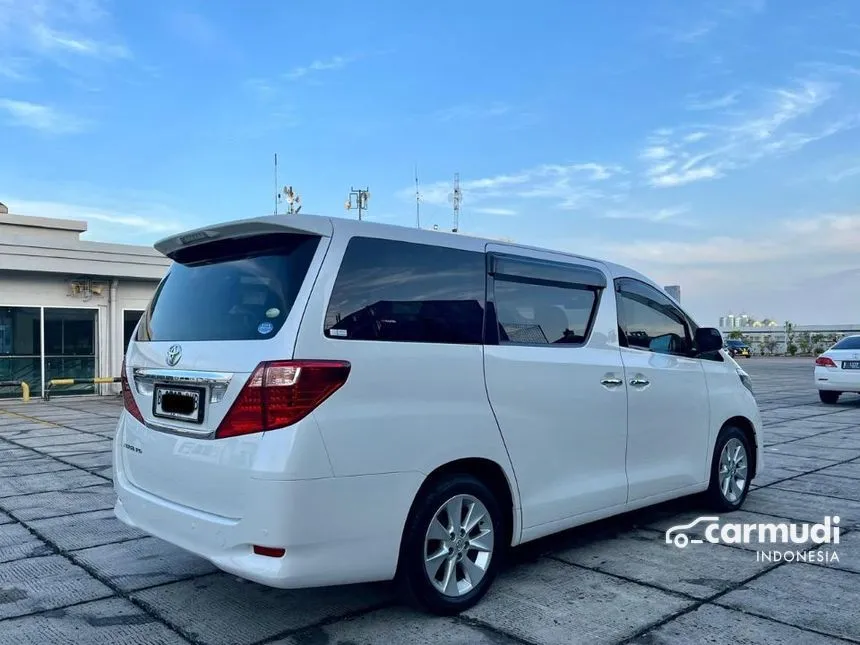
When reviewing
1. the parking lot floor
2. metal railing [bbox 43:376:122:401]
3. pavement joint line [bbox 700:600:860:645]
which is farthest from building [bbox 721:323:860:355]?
pavement joint line [bbox 700:600:860:645]

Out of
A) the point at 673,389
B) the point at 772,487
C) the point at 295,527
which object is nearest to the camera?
the point at 295,527

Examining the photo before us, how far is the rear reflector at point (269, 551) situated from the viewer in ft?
10.5

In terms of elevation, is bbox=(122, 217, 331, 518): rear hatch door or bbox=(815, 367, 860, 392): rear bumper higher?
bbox=(122, 217, 331, 518): rear hatch door

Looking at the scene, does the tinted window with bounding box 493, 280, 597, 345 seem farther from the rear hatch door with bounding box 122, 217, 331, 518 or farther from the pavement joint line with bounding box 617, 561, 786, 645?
the pavement joint line with bounding box 617, 561, 786, 645

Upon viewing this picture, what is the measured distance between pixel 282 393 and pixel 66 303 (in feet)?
55.9

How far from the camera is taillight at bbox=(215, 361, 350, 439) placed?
10.6 ft

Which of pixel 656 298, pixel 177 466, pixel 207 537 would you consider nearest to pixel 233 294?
pixel 177 466

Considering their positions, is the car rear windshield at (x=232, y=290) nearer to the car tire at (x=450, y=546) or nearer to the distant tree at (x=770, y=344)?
the car tire at (x=450, y=546)

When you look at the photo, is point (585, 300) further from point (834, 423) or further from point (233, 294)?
point (834, 423)

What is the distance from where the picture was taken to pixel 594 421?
461 cm

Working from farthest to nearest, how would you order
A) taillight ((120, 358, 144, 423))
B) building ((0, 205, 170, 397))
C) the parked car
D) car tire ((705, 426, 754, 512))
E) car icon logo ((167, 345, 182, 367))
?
the parked car < building ((0, 205, 170, 397)) < car tire ((705, 426, 754, 512)) < taillight ((120, 358, 144, 423)) < car icon logo ((167, 345, 182, 367))

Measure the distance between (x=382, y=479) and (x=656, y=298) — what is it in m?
2.98

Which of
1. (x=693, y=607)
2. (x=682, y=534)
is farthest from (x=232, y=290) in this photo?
(x=682, y=534)

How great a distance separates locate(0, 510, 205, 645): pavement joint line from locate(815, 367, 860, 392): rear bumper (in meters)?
14.4
